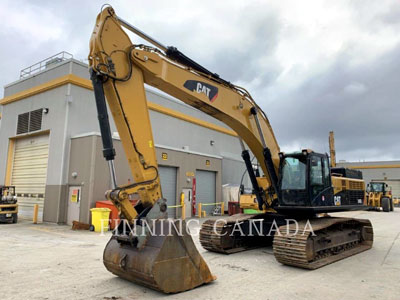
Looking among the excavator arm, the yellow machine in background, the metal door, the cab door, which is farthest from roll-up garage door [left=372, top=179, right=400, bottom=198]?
the excavator arm

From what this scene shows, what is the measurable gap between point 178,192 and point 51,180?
21.0ft

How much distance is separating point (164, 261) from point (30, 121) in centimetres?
1553

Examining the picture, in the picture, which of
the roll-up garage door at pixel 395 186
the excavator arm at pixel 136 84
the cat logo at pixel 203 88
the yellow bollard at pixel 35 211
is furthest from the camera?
the roll-up garage door at pixel 395 186

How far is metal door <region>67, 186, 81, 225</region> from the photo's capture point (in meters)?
14.2

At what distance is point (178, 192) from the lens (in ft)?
58.7

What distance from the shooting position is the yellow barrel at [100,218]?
491 inches

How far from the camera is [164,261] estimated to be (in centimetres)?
471

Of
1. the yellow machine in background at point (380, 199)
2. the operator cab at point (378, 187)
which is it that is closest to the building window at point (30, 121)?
the yellow machine in background at point (380, 199)

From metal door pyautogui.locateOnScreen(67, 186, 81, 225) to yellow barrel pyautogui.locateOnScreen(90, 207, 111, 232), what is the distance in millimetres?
1885

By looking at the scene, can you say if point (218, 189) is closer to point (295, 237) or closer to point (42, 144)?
point (42, 144)

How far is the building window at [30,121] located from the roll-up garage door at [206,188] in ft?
29.8

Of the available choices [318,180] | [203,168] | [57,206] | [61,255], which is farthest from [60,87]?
[318,180]

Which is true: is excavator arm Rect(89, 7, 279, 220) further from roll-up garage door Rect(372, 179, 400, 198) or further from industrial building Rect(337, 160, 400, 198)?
industrial building Rect(337, 160, 400, 198)

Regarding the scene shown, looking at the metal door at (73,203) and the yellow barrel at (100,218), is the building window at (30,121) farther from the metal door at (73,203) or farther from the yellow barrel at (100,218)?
the yellow barrel at (100,218)
